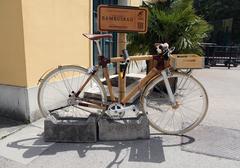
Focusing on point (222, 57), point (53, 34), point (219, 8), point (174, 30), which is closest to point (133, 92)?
point (53, 34)

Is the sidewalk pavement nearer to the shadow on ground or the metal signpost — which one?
the shadow on ground

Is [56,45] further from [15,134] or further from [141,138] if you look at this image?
[141,138]

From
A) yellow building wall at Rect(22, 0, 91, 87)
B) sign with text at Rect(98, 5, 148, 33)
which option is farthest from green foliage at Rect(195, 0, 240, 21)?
sign with text at Rect(98, 5, 148, 33)

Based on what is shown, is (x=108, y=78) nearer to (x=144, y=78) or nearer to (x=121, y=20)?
(x=144, y=78)

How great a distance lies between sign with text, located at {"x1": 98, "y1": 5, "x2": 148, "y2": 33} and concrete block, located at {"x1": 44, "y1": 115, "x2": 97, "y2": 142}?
1.26m

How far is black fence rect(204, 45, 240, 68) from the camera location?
501 inches

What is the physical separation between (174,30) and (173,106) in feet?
7.99

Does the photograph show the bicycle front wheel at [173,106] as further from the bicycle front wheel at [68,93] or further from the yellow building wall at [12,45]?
the yellow building wall at [12,45]

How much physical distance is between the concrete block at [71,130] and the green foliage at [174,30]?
110 inches

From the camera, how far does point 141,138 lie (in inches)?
145

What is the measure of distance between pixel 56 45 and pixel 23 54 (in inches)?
31.4

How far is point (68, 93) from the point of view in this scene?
4387mm

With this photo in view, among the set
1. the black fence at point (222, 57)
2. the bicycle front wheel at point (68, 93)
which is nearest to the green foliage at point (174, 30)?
the bicycle front wheel at point (68, 93)

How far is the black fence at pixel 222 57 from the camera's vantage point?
12.7m
